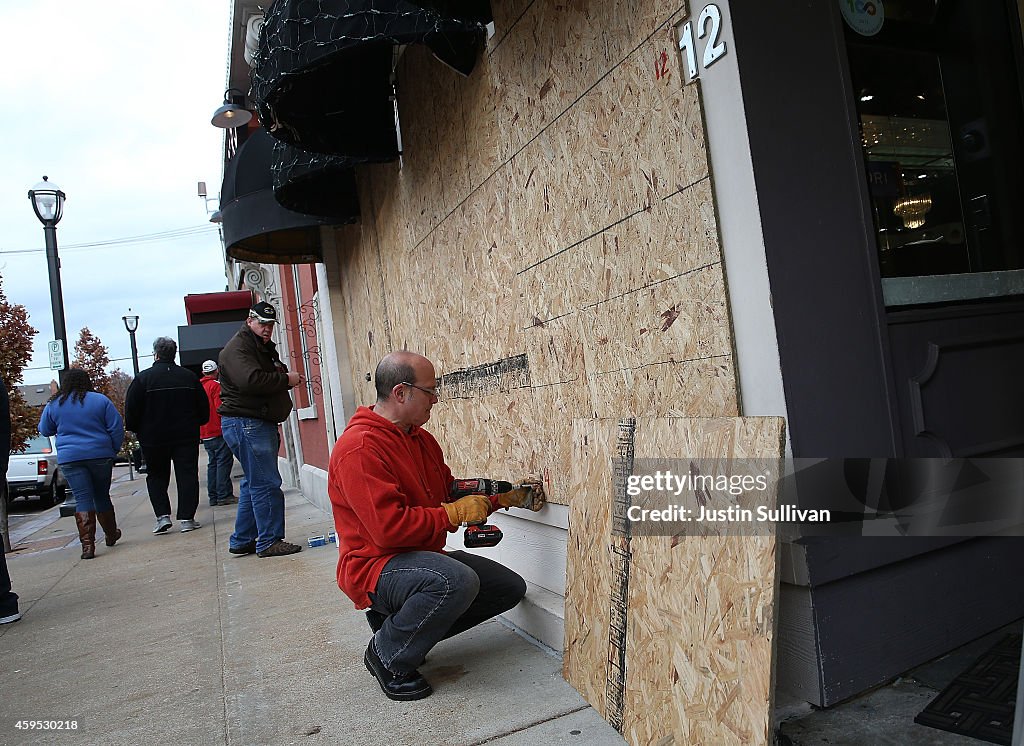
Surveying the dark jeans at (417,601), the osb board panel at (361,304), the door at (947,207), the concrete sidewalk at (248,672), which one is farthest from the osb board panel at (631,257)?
the osb board panel at (361,304)

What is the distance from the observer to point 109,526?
8.05 metres

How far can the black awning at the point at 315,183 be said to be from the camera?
5.52 meters

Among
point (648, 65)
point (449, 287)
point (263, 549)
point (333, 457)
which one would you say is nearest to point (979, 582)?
point (648, 65)

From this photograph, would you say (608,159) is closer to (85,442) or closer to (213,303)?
(85,442)

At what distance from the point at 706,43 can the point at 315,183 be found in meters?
4.41

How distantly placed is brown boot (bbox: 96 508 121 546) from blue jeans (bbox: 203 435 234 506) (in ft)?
8.74

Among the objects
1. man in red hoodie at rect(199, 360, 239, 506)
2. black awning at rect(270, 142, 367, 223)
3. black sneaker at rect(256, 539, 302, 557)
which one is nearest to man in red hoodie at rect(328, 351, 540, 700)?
black awning at rect(270, 142, 367, 223)

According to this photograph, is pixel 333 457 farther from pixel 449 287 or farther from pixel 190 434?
pixel 190 434

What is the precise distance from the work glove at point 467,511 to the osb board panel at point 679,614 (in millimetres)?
407

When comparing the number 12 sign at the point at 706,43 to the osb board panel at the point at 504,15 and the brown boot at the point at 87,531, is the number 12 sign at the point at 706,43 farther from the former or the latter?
the brown boot at the point at 87,531

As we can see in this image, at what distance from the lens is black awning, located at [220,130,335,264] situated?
7008 millimetres

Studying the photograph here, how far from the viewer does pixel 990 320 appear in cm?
295

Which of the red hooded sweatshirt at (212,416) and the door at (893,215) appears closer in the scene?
the door at (893,215)

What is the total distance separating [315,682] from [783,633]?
2066 mm
